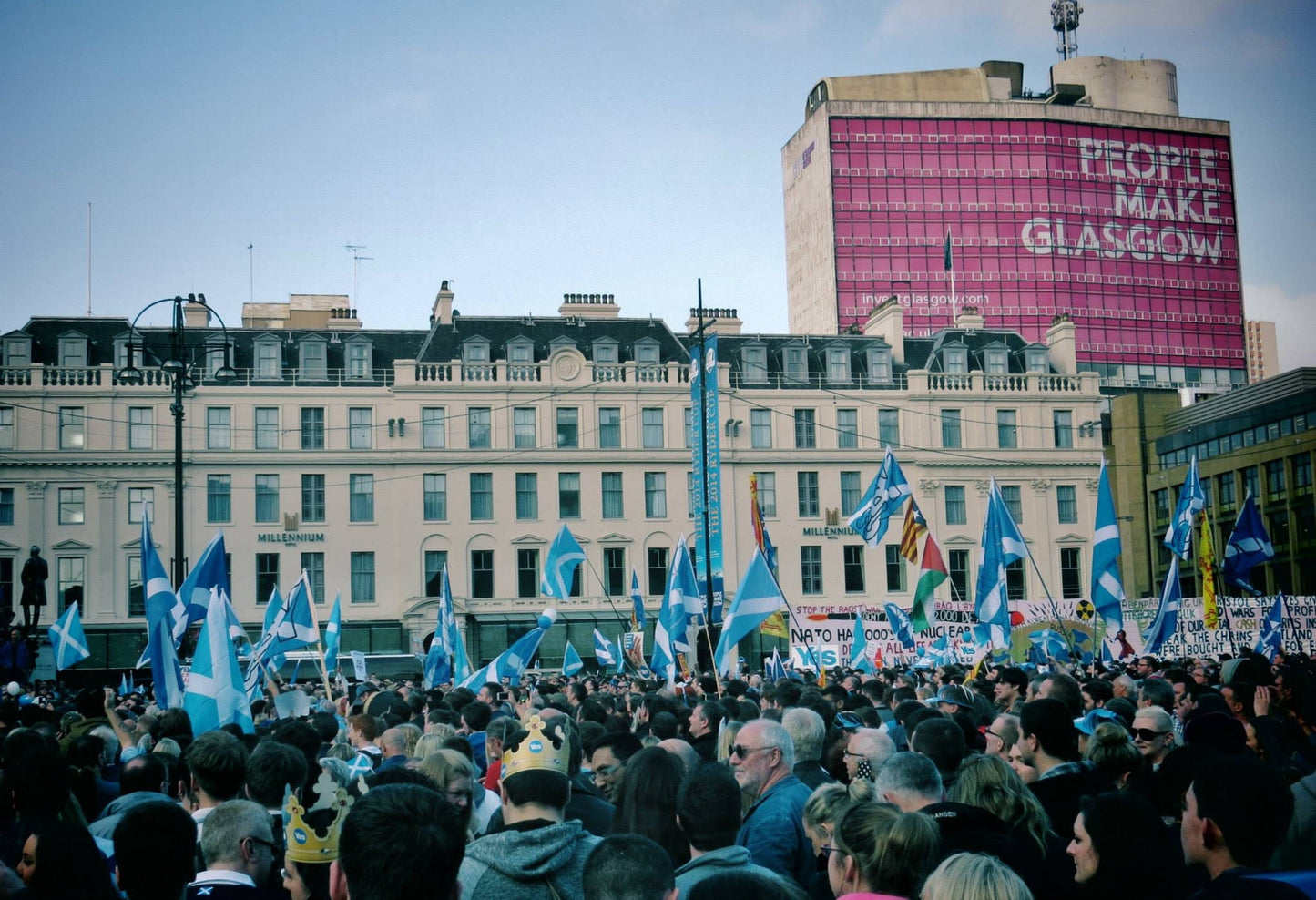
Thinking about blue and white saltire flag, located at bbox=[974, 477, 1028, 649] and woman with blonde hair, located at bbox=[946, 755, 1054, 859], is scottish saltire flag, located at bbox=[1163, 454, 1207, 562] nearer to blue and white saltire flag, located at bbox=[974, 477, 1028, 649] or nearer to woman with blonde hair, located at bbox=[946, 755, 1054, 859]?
blue and white saltire flag, located at bbox=[974, 477, 1028, 649]

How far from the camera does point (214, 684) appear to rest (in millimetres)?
11320

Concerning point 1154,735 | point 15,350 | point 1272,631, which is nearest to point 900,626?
point 1272,631

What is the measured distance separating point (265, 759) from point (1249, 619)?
1292 inches

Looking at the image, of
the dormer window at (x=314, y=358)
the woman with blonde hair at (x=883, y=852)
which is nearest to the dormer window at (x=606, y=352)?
the dormer window at (x=314, y=358)


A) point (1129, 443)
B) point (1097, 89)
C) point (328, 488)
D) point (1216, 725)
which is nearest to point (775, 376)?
point (328, 488)

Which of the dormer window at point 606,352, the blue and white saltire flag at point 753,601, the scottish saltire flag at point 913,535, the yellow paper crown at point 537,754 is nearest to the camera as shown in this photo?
the yellow paper crown at point 537,754

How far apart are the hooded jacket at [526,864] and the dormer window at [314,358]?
5116 cm

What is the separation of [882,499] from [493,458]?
29363mm

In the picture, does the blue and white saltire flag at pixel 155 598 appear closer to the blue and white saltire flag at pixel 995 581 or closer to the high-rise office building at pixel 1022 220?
the blue and white saltire flag at pixel 995 581

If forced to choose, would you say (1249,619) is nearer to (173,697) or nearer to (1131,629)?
(1131,629)

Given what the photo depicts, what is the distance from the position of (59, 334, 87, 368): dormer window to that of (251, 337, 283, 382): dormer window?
6415 mm

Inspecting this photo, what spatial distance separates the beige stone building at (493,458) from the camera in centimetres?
5206

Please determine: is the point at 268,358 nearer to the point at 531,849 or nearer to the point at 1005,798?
the point at 1005,798

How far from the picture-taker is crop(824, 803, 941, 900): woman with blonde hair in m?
4.77
